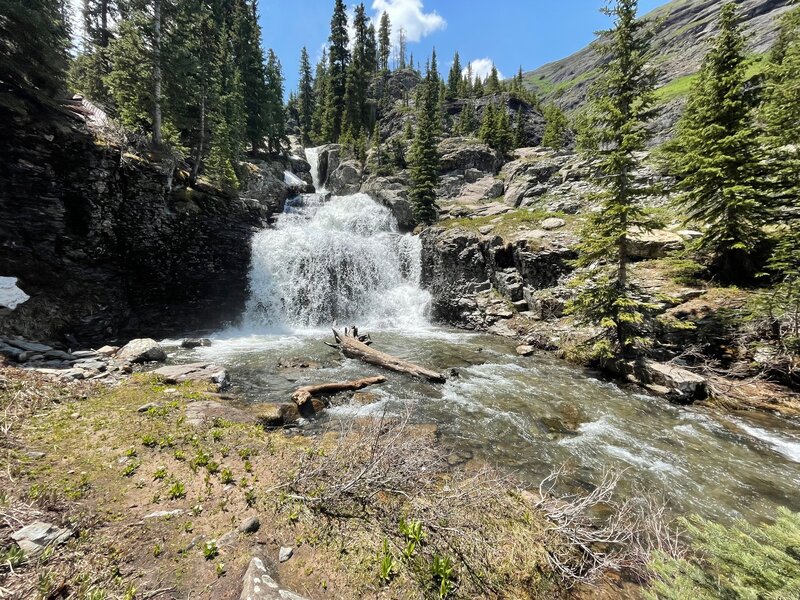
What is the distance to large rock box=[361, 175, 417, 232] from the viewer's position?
37.7m

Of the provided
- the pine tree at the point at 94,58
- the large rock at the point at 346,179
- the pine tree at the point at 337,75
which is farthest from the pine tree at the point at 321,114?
the pine tree at the point at 94,58

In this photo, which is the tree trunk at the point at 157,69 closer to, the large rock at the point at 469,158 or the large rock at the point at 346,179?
the large rock at the point at 346,179

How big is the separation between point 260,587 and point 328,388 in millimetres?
7713

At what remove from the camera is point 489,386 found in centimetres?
1262

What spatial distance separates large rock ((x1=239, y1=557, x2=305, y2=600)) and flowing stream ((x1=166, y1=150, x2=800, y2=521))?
4581 mm

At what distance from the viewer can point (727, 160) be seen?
44.1 feet

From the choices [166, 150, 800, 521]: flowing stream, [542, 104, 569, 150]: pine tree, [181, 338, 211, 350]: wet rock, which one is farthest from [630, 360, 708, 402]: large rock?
[542, 104, 569, 150]: pine tree

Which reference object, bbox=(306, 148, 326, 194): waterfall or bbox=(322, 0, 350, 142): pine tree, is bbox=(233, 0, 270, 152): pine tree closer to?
bbox=(306, 148, 326, 194): waterfall

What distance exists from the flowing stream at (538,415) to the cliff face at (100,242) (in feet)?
14.2

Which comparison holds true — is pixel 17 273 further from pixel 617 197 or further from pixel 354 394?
pixel 617 197

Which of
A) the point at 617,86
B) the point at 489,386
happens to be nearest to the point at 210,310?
the point at 489,386

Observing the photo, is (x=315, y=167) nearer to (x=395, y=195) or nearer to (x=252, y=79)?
(x=252, y=79)

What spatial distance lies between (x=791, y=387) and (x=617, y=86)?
12811 mm

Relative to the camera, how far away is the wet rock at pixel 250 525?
170 inches
